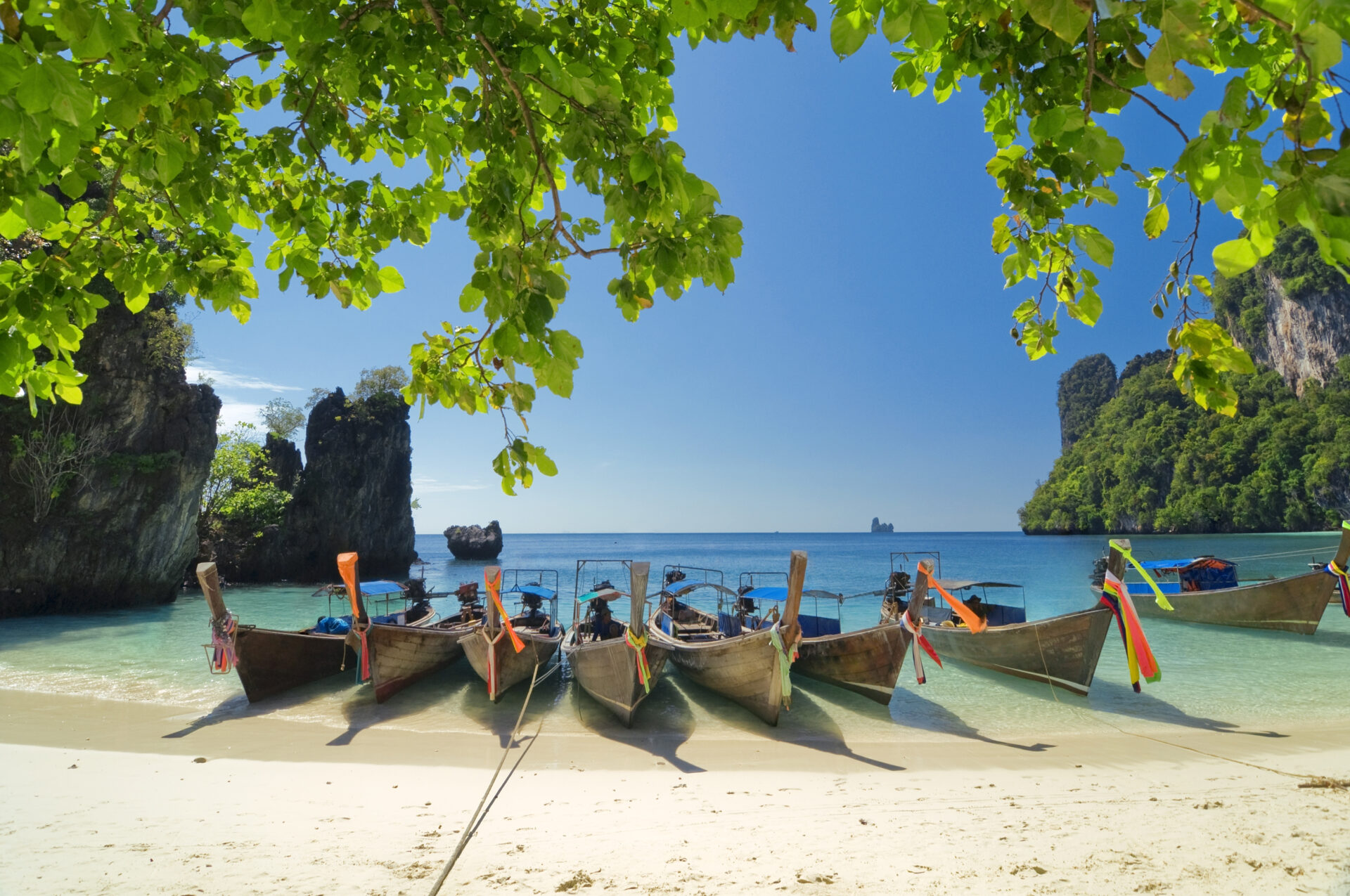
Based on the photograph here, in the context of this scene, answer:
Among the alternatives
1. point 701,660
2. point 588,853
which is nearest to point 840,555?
point 701,660

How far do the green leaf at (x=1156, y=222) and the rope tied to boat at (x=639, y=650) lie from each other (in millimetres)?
7742

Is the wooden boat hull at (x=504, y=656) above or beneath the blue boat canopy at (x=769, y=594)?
beneath

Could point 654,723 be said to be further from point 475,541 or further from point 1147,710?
point 475,541

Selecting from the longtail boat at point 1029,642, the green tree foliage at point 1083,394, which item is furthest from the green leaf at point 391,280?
the green tree foliage at point 1083,394

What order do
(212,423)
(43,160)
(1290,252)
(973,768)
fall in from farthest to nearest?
1. (1290,252)
2. (212,423)
3. (973,768)
4. (43,160)

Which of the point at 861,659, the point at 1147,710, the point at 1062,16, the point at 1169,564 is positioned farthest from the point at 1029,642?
the point at 1062,16

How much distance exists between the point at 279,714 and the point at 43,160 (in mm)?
10539

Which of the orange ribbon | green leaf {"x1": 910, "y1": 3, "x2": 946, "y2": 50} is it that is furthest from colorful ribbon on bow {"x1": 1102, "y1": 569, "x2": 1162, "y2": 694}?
the orange ribbon

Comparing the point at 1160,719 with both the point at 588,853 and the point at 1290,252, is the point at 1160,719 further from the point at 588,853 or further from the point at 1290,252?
the point at 1290,252

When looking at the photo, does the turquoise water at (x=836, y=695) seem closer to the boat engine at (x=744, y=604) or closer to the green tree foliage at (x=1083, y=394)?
the boat engine at (x=744, y=604)

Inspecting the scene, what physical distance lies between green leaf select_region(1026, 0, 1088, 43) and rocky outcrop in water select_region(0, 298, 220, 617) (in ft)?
87.5

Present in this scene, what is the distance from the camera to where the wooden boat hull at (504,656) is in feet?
32.9

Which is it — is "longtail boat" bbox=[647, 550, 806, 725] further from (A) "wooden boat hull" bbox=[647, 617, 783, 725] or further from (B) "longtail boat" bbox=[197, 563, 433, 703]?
(B) "longtail boat" bbox=[197, 563, 433, 703]

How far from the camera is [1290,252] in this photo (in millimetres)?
60531
